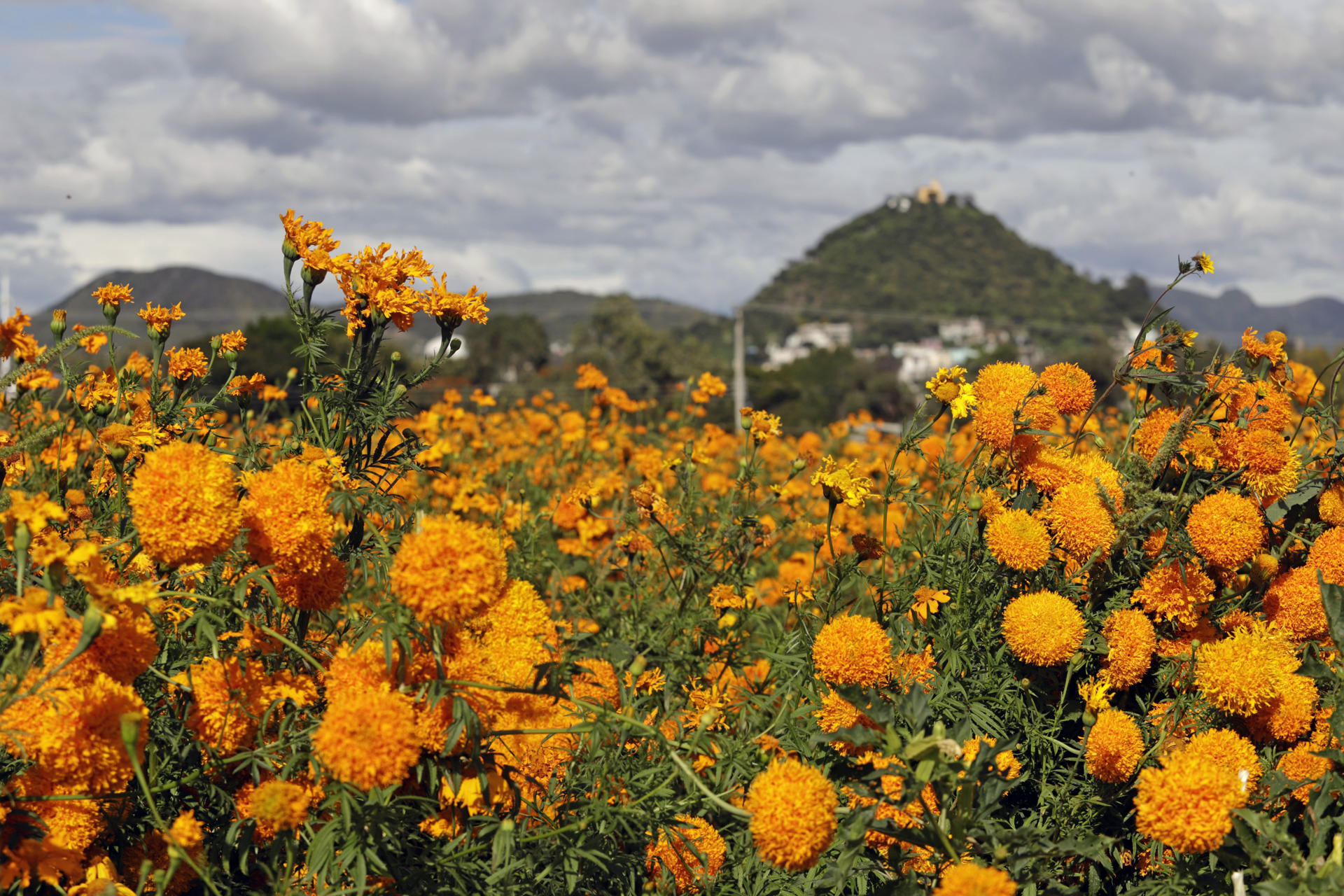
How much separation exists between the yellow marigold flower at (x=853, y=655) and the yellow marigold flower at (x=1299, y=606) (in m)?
1.23

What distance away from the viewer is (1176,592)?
282cm

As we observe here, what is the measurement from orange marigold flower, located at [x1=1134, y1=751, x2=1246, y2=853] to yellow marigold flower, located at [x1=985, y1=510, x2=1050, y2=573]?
72cm

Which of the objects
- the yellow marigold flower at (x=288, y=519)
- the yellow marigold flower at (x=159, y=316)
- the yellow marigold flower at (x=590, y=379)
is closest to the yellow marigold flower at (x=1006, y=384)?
the yellow marigold flower at (x=288, y=519)

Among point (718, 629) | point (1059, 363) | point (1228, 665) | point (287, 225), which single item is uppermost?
point (287, 225)

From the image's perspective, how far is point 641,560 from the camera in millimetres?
4539

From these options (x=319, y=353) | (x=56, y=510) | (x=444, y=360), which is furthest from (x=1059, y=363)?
(x=56, y=510)

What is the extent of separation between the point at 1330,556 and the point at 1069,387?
851 mm

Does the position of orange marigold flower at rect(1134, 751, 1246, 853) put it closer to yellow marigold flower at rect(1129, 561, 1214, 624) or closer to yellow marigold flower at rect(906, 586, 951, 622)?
yellow marigold flower at rect(1129, 561, 1214, 624)

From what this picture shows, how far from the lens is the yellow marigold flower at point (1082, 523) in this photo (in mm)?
2777

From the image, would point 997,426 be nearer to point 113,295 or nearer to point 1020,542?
point 1020,542

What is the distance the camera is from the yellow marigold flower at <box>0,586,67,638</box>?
1.68 metres

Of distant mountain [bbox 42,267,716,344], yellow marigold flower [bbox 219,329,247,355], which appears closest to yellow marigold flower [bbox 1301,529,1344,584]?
yellow marigold flower [bbox 219,329,247,355]

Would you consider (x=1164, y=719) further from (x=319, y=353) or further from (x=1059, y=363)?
(x=319, y=353)

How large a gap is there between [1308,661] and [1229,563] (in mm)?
331
